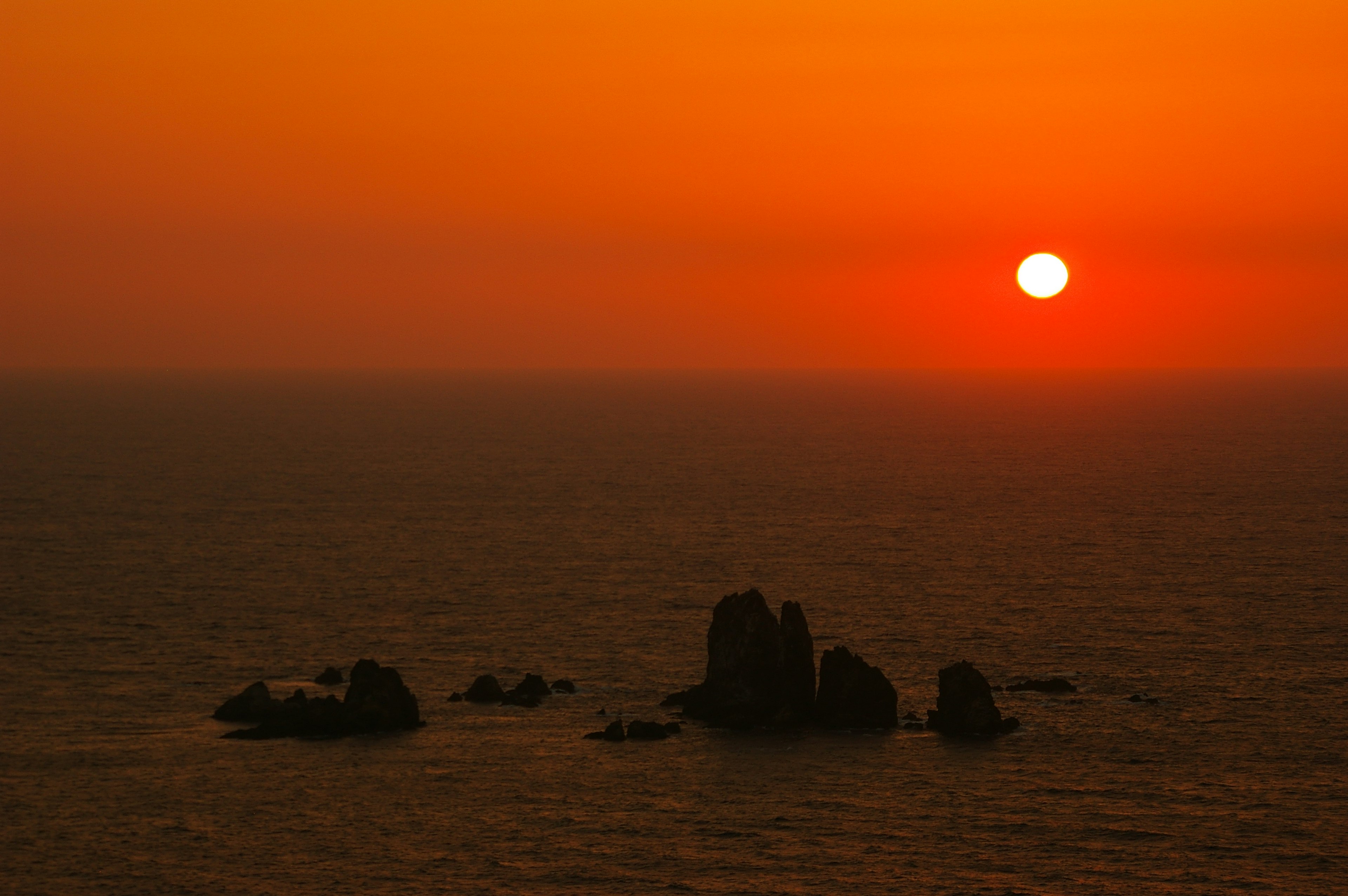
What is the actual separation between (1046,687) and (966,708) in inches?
430

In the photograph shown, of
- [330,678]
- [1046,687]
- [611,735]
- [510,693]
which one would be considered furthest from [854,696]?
[330,678]

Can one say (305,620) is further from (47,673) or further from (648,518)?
(648,518)

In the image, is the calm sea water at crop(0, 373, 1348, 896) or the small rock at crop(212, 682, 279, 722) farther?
the small rock at crop(212, 682, 279, 722)

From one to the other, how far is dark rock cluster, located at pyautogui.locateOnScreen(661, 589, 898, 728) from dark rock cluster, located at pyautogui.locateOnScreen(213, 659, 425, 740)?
15752 millimetres

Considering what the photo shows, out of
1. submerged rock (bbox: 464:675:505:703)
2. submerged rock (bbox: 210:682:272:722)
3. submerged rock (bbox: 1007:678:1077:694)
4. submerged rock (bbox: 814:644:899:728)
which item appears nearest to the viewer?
submerged rock (bbox: 814:644:899:728)

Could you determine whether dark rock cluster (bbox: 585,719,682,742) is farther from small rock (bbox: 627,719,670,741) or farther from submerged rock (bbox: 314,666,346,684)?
submerged rock (bbox: 314,666,346,684)

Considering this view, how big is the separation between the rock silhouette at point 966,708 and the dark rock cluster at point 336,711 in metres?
26.7

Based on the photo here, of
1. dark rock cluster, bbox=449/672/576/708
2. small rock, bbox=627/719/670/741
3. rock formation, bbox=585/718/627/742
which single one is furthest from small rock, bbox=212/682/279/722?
small rock, bbox=627/719/670/741

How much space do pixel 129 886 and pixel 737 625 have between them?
32376 millimetres

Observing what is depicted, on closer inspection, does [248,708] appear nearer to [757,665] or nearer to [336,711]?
[336,711]

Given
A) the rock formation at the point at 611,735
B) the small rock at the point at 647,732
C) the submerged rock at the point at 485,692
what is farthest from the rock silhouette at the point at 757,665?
the submerged rock at the point at 485,692

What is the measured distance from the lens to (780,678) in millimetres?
78375

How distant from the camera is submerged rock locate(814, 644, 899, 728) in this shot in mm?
77125

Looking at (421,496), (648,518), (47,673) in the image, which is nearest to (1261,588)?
(648,518)
